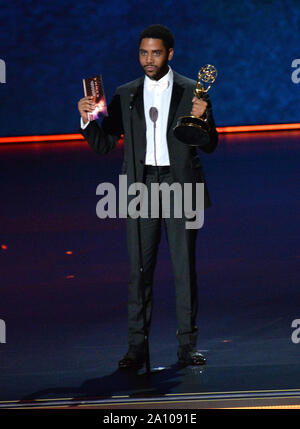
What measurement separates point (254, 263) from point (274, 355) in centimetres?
197

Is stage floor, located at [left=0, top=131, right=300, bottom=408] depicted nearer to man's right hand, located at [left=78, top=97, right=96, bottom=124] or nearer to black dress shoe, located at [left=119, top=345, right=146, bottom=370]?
black dress shoe, located at [left=119, top=345, right=146, bottom=370]

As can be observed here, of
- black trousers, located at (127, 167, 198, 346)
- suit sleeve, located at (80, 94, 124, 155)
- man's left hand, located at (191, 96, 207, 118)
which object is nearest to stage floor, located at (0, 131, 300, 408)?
black trousers, located at (127, 167, 198, 346)

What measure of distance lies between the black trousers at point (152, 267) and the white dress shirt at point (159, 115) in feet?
0.31

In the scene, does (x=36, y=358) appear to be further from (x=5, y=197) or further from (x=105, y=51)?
(x=105, y=51)

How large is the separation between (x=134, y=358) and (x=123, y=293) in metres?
1.47

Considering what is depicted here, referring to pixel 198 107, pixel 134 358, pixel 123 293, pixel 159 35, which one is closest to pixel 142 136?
pixel 198 107

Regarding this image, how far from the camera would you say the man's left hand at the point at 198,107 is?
3.80 metres

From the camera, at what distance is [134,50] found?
1522cm

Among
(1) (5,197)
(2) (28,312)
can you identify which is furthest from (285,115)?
(2) (28,312)

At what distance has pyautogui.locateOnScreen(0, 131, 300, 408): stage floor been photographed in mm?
3883

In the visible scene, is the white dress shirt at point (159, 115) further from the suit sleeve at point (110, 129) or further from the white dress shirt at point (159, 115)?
the suit sleeve at point (110, 129)

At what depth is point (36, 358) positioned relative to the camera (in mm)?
4277

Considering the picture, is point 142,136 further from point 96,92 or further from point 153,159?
point 96,92

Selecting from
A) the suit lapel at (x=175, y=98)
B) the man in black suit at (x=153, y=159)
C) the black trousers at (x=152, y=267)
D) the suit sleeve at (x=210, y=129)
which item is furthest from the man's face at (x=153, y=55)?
the black trousers at (x=152, y=267)
